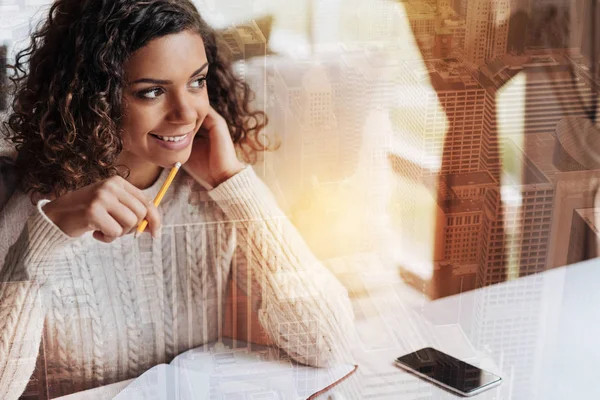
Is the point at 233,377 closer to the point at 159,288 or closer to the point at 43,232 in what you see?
the point at 159,288

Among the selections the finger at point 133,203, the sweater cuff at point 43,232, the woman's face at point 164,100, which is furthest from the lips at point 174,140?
the sweater cuff at point 43,232

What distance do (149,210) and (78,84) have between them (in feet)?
0.82

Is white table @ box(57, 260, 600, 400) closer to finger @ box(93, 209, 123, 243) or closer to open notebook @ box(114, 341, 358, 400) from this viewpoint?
open notebook @ box(114, 341, 358, 400)

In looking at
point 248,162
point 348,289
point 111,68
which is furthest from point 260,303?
point 111,68

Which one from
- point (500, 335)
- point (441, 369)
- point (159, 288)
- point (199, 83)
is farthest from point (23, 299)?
point (500, 335)

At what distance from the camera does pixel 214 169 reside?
4.41ft

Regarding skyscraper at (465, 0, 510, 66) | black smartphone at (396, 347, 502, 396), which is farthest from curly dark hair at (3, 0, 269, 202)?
black smartphone at (396, 347, 502, 396)

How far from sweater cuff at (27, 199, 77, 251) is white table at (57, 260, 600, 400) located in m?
0.30

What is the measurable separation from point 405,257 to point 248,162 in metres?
0.38

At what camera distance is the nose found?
1.26 metres

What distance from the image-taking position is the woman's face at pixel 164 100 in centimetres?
122

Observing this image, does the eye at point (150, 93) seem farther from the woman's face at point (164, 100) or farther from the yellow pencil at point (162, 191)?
the yellow pencil at point (162, 191)

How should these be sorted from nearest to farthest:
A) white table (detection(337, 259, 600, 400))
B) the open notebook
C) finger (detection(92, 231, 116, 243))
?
finger (detection(92, 231, 116, 243)), the open notebook, white table (detection(337, 259, 600, 400))

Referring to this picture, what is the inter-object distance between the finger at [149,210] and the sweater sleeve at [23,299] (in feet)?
0.44
